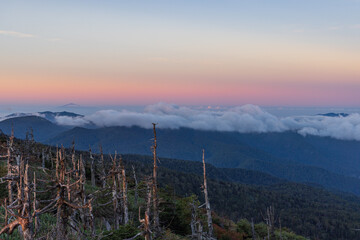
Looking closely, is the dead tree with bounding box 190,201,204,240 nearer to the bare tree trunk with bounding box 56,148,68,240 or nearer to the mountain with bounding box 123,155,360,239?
the bare tree trunk with bounding box 56,148,68,240

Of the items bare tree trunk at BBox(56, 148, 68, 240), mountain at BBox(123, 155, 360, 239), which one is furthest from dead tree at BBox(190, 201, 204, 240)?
mountain at BBox(123, 155, 360, 239)

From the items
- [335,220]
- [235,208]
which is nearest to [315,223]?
[335,220]

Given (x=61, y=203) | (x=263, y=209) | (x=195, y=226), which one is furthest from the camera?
(x=263, y=209)

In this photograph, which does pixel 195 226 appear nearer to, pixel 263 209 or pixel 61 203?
pixel 61 203

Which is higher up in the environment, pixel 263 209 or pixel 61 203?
pixel 61 203

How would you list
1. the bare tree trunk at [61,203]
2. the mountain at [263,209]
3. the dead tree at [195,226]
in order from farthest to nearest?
the mountain at [263,209] → the dead tree at [195,226] → the bare tree trunk at [61,203]

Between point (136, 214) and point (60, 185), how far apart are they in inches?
→ 1105

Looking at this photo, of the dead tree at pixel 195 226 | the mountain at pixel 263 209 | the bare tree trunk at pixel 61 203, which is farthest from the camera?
the mountain at pixel 263 209

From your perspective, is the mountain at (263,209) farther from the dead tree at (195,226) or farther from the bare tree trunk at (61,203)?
the bare tree trunk at (61,203)

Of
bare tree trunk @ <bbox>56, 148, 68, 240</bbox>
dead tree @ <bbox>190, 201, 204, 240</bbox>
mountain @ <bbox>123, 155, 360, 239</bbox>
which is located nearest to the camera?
bare tree trunk @ <bbox>56, 148, 68, 240</bbox>

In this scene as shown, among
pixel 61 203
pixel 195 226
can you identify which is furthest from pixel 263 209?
pixel 61 203

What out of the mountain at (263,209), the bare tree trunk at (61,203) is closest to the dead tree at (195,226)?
the bare tree trunk at (61,203)

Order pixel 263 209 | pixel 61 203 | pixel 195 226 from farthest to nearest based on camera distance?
pixel 263 209
pixel 195 226
pixel 61 203

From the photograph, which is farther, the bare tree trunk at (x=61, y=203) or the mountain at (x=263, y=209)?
the mountain at (x=263, y=209)
